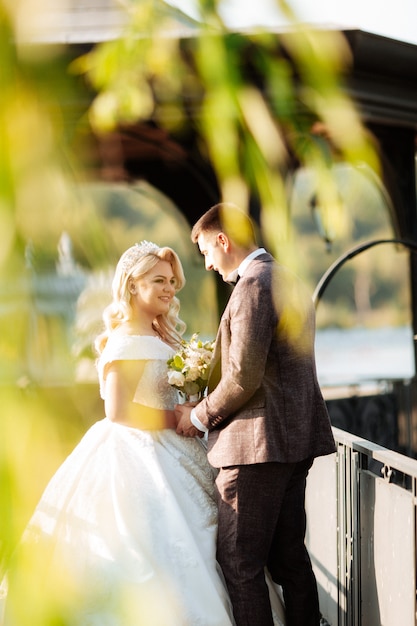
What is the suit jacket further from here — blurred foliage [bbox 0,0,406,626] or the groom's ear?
A: blurred foliage [bbox 0,0,406,626]

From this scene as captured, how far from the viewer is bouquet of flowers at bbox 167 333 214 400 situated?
2809 mm

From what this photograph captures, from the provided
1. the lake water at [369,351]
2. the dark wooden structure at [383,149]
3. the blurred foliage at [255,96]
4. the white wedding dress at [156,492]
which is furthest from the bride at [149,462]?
the lake water at [369,351]

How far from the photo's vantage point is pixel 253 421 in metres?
2.56

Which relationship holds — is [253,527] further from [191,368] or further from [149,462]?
[191,368]

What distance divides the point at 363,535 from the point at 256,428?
22.7 inches

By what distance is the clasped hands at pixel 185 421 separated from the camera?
2865 mm

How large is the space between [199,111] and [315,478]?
3.00 metres

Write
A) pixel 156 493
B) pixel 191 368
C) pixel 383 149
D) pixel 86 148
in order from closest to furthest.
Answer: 1. pixel 86 148
2. pixel 156 493
3. pixel 191 368
4. pixel 383 149

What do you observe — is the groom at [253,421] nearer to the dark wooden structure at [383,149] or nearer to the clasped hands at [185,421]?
the clasped hands at [185,421]

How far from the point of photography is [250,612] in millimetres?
2562

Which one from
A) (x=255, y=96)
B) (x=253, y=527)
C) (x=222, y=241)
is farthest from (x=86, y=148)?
(x=253, y=527)

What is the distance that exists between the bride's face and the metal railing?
34.0 inches

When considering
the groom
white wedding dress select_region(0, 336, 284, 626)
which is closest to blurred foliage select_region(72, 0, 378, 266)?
white wedding dress select_region(0, 336, 284, 626)

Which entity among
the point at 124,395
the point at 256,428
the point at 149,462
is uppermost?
the point at 124,395
